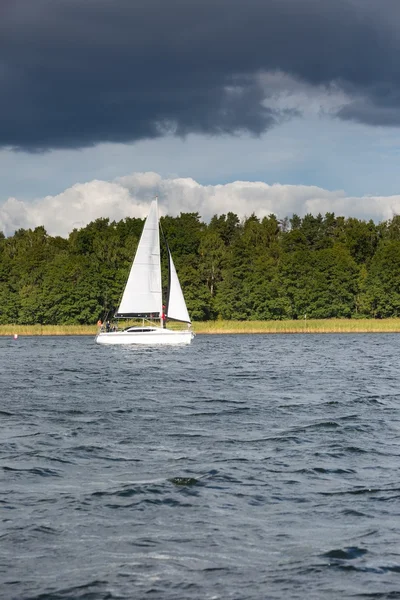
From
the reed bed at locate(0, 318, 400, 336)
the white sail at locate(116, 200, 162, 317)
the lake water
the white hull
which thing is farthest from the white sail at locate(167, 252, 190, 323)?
the lake water

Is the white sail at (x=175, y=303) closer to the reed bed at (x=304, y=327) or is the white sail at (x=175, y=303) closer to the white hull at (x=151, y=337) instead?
the white hull at (x=151, y=337)

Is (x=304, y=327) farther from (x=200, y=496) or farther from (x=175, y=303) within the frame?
(x=200, y=496)

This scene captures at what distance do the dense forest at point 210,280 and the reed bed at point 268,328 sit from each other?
13981 mm

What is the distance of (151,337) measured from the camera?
73.5m

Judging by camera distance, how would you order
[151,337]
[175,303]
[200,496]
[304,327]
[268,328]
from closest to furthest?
1. [200,496]
2. [151,337]
3. [175,303]
4. [268,328]
5. [304,327]

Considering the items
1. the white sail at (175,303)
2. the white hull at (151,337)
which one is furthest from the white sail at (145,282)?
the white hull at (151,337)

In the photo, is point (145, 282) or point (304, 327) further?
point (304, 327)

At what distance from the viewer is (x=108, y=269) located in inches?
5217

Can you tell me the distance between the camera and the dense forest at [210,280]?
422 feet

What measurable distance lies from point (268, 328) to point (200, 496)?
319 ft

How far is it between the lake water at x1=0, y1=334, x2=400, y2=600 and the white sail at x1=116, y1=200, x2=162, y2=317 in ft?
141

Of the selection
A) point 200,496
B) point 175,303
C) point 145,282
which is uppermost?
point 145,282

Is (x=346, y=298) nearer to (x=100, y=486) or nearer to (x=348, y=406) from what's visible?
(x=348, y=406)

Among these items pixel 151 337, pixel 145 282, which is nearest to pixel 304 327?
pixel 145 282
